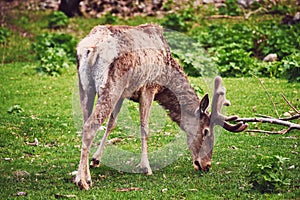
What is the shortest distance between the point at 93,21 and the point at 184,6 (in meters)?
3.56

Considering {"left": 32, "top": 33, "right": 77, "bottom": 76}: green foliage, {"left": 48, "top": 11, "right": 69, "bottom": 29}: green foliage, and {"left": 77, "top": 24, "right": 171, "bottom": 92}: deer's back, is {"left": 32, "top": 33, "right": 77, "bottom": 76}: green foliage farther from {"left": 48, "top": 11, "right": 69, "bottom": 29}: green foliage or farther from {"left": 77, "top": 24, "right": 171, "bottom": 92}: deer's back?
{"left": 77, "top": 24, "right": 171, "bottom": 92}: deer's back

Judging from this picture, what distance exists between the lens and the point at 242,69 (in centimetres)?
1619

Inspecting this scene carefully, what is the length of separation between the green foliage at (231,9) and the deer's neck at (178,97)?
13.2 m

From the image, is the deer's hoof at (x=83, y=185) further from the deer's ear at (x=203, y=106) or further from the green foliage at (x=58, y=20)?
the green foliage at (x=58, y=20)

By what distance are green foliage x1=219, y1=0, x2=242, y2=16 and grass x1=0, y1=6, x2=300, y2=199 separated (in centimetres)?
732

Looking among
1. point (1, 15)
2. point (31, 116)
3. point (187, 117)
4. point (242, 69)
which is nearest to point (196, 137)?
point (187, 117)

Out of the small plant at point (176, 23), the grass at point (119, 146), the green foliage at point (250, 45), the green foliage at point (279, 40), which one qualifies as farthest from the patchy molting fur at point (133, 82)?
the small plant at point (176, 23)

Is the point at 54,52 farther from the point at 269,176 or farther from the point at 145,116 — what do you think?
the point at 269,176

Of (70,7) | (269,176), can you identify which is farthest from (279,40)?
(269,176)

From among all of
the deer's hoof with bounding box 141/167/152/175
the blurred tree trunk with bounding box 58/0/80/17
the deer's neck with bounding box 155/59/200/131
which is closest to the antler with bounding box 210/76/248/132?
the deer's neck with bounding box 155/59/200/131

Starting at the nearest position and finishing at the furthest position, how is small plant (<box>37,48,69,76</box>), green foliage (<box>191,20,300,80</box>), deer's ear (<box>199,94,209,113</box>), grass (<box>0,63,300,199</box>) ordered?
grass (<box>0,63,300,199</box>) → deer's ear (<box>199,94,209,113</box>) → green foliage (<box>191,20,300,80</box>) → small plant (<box>37,48,69,76</box>)

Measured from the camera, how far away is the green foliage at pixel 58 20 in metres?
21.8

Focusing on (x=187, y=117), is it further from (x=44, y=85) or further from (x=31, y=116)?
(x=44, y=85)

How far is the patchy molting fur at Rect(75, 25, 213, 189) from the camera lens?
7930mm
